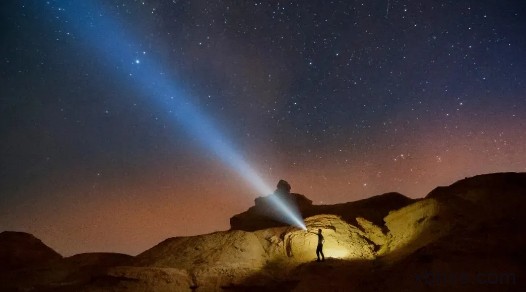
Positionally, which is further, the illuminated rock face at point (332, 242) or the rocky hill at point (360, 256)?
the illuminated rock face at point (332, 242)

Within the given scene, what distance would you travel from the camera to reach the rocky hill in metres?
12.5

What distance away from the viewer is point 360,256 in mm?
18281

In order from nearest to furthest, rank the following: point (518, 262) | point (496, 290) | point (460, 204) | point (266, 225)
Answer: point (496, 290), point (518, 262), point (460, 204), point (266, 225)

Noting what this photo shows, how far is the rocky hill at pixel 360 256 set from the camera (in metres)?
12.5

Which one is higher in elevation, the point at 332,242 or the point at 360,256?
the point at 332,242

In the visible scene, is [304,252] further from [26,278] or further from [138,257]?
[26,278]

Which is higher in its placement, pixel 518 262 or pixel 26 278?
pixel 26 278

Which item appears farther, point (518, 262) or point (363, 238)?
point (363, 238)

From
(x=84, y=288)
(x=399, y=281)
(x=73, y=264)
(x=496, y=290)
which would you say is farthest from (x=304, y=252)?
(x=73, y=264)

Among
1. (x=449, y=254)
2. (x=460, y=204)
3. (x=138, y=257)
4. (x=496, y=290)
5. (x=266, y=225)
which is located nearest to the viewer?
(x=496, y=290)

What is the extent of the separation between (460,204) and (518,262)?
5.60 meters

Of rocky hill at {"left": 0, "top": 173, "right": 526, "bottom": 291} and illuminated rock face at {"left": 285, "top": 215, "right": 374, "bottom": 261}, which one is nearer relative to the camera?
rocky hill at {"left": 0, "top": 173, "right": 526, "bottom": 291}

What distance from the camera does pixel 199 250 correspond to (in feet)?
67.7

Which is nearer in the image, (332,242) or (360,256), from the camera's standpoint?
(360,256)
